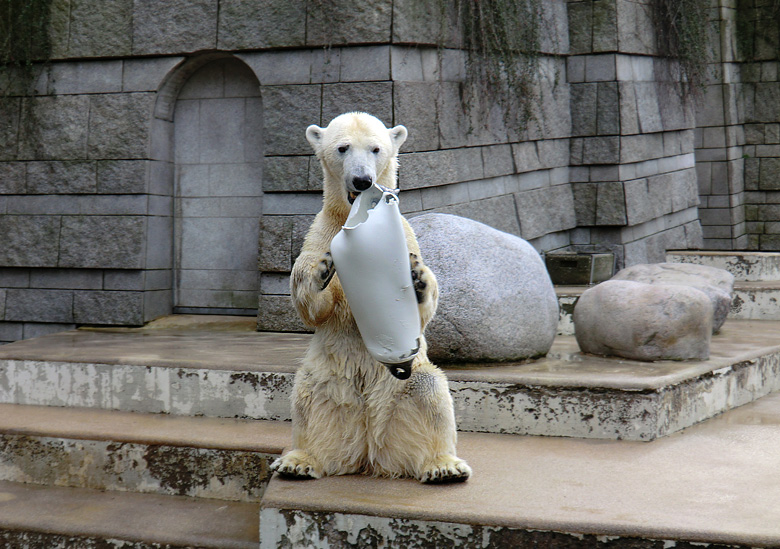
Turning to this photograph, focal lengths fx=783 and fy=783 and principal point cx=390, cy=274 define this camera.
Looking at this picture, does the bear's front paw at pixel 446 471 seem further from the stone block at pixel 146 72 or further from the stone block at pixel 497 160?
the stone block at pixel 146 72

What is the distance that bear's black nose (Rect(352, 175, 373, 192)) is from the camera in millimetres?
2529

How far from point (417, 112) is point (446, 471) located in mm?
3313

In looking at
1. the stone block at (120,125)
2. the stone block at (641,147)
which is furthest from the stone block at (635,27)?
the stone block at (120,125)

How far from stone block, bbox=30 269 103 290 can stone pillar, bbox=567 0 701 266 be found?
14.2 ft

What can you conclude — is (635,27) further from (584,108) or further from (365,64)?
(365,64)

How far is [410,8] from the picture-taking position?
5379mm

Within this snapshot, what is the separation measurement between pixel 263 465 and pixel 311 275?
112 cm

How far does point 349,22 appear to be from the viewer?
5.32 meters

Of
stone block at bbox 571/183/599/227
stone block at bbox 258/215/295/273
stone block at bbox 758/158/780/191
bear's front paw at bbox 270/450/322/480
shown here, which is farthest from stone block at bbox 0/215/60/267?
stone block at bbox 758/158/780/191

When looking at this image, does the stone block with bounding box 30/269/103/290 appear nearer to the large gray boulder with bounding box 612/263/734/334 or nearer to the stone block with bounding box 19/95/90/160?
the stone block with bounding box 19/95/90/160

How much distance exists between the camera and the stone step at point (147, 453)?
3393mm

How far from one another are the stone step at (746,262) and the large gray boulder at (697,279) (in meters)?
1.91

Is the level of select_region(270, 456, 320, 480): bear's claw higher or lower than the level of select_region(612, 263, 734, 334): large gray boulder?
lower

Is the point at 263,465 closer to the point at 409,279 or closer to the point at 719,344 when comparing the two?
the point at 409,279
